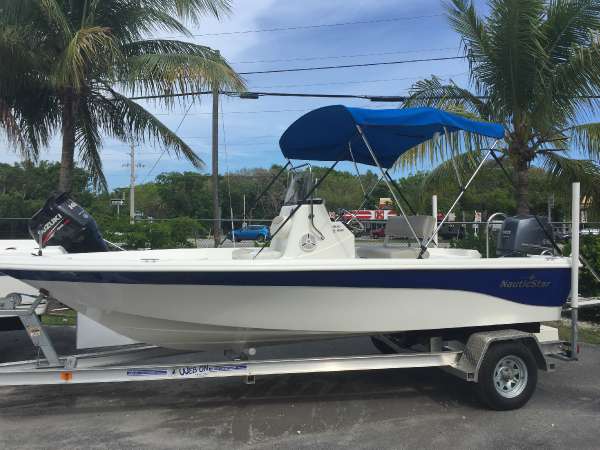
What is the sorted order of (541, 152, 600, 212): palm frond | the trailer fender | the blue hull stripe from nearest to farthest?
1. the blue hull stripe
2. the trailer fender
3. (541, 152, 600, 212): palm frond

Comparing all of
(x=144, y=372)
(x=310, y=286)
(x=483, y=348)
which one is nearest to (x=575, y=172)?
(x=483, y=348)

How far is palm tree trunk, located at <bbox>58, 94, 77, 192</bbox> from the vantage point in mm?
9570

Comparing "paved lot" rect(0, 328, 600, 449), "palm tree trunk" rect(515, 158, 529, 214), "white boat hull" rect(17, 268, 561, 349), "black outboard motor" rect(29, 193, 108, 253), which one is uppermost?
"palm tree trunk" rect(515, 158, 529, 214)

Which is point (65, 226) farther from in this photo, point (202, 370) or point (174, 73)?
point (174, 73)

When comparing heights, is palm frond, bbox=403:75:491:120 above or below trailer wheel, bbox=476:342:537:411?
above

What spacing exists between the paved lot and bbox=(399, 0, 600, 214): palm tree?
388 centimetres

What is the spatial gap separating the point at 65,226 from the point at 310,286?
251cm

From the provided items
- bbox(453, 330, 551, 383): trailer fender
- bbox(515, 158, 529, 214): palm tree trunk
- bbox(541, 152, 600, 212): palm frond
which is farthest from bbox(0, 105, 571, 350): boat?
bbox(541, 152, 600, 212): palm frond

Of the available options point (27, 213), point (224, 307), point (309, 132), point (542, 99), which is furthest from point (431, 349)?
point (27, 213)

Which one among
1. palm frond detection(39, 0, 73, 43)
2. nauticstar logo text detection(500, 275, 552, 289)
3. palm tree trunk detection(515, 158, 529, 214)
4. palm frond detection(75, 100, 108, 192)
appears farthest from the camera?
palm frond detection(75, 100, 108, 192)

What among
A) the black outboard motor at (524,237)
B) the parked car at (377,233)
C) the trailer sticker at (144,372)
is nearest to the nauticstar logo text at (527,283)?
the black outboard motor at (524,237)

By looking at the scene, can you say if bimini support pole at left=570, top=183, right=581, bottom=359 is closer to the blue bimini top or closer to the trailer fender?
the trailer fender

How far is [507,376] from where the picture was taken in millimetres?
4770

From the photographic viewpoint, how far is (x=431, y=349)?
490 centimetres
